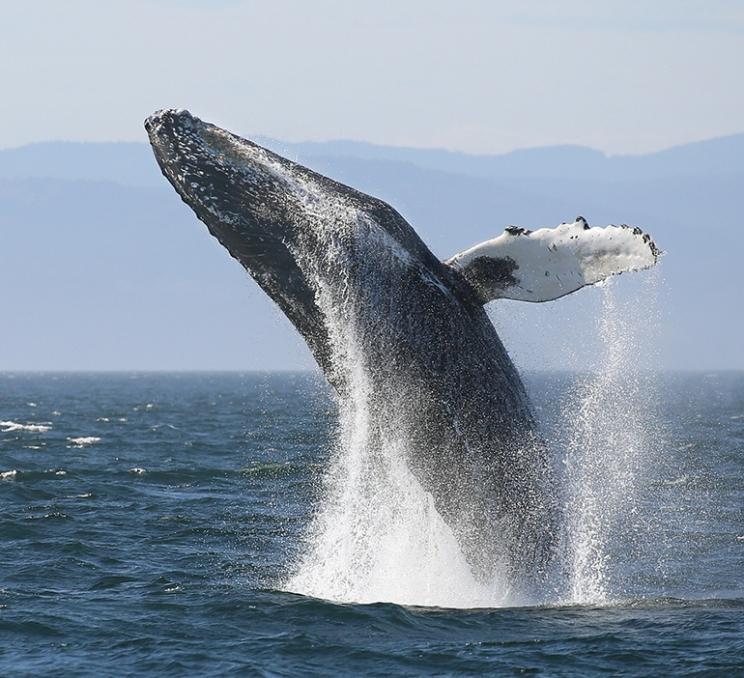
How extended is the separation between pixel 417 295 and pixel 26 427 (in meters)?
33.4

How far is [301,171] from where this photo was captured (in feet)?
38.1

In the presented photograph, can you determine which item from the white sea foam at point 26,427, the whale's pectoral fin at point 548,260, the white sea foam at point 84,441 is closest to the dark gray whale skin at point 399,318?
the whale's pectoral fin at point 548,260

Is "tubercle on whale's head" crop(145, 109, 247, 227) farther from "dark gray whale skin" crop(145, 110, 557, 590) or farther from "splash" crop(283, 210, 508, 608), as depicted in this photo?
"splash" crop(283, 210, 508, 608)

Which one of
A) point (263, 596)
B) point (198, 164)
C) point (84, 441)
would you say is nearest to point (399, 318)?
point (198, 164)

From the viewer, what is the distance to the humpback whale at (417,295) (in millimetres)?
11242

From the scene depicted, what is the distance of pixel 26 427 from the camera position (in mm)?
42625

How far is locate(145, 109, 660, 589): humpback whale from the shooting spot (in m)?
11.2

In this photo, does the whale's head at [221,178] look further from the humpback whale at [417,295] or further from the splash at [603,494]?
the splash at [603,494]

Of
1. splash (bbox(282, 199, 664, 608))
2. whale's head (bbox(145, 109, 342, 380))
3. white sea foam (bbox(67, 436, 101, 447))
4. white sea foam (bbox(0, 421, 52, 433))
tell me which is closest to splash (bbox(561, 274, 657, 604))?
splash (bbox(282, 199, 664, 608))

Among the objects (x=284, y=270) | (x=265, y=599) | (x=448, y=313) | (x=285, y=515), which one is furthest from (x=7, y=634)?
(x=285, y=515)

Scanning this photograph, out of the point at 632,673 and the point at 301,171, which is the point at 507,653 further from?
the point at 301,171

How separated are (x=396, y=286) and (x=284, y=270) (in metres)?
1.01

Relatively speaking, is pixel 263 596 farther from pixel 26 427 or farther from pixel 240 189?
pixel 26 427

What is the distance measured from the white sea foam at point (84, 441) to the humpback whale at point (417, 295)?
22.8 meters
